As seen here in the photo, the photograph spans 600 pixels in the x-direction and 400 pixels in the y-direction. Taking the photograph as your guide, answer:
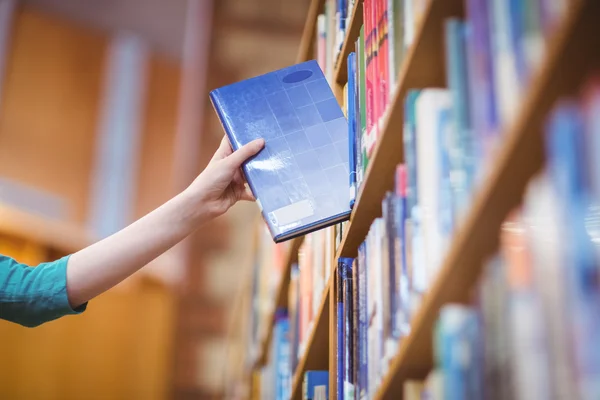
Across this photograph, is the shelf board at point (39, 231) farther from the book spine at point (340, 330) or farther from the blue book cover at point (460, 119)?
the blue book cover at point (460, 119)

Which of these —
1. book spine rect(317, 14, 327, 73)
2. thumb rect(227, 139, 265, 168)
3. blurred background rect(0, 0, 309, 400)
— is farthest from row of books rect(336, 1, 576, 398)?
blurred background rect(0, 0, 309, 400)

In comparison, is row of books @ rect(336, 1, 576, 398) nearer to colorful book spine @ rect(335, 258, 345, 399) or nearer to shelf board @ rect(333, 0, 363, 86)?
colorful book spine @ rect(335, 258, 345, 399)

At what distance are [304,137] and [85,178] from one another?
14.4 feet

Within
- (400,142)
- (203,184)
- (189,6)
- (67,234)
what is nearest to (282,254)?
(203,184)

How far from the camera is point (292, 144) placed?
4.42ft

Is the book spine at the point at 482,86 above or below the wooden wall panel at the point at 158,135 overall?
below

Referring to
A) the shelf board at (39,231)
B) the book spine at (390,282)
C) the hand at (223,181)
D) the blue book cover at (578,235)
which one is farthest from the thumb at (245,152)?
the shelf board at (39,231)

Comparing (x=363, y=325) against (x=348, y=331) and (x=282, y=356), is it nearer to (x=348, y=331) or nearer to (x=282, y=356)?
(x=348, y=331)

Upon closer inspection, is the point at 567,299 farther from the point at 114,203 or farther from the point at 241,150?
the point at 114,203

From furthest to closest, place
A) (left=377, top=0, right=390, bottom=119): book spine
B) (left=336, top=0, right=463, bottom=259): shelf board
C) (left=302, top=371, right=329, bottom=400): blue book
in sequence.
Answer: (left=302, top=371, right=329, bottom=400): blue book < (left=377, top=0, right=390, bottom=119): book spine < (left=336, top=0, right=463, bottom=259): shelf board

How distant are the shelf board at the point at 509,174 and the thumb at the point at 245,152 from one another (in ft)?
1.72

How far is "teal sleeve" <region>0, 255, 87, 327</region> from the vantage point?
1.37 m

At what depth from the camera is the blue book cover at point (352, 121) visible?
1.30 m

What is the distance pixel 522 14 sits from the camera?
655mm
